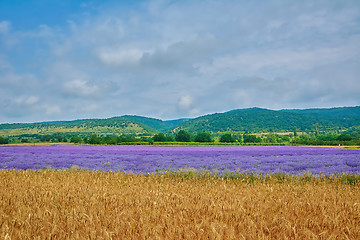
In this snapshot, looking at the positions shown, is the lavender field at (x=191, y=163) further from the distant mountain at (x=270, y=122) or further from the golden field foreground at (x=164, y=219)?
the distant mountain at (x=270, y=122)

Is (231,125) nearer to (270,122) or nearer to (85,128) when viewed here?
(270,122)

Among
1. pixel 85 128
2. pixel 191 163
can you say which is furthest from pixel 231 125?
pixel 191 163

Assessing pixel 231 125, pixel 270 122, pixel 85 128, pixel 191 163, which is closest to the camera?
pixel 191 163

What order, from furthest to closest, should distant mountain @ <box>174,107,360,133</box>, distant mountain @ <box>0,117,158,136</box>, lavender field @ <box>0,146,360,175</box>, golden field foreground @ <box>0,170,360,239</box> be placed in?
1. distant mountain @ <box>0,117,158,136</box>
2. distant mountain @ <box>174,107,360,133</box>
3. lavender field @ <box>0,146,360,175</box>
4. golden field foreground @ <box>0,170,360,239</box>

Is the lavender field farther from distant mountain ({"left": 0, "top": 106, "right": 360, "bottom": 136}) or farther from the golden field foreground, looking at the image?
distant mountain ({"left": 0, "top": 106, "right": 360, "bottom": 136})

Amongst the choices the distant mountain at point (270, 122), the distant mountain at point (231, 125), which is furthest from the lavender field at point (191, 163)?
the distant mountain at point (270, 122)

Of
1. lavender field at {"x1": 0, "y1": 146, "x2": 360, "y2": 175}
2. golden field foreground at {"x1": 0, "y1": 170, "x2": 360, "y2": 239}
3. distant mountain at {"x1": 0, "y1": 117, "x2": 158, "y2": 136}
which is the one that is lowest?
lavender field at {"x1": 0, "y1": 146, "x2": 360, "y2": 175}

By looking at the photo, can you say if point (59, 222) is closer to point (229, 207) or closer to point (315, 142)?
point (229, 207)

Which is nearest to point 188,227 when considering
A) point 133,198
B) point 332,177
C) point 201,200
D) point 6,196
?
point 201,200

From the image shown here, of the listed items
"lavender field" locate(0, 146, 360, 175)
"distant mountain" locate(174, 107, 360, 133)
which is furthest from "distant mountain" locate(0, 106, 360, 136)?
"lavender field" locate(0, 146, 360, 175)

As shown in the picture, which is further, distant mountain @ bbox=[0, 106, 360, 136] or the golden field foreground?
distant mountain @ bbox=[0, 106, 360, 136]

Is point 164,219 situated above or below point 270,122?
below

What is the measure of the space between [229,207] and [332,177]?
23.2 feet

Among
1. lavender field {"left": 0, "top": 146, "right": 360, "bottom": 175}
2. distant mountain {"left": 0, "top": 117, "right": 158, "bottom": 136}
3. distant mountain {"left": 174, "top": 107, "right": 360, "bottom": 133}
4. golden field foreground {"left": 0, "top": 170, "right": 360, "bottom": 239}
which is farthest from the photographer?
Answer: distant mountain {"left": 0, "top": 117, "right": 158, "bottom": 136}
